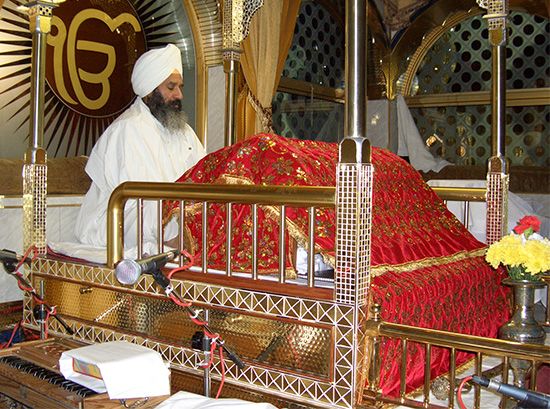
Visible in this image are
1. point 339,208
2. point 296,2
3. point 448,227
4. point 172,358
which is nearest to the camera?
point 339,208

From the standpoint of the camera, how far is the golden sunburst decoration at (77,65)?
4797mm

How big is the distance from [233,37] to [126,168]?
1.38 metres

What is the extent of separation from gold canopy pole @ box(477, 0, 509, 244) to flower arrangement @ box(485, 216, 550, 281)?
109 cm

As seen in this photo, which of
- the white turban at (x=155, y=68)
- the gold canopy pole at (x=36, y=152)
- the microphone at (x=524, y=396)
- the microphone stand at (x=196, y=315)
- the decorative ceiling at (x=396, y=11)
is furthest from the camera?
the decorative ceiling at (x=396, y=11)

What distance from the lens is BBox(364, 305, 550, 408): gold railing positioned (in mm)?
2158

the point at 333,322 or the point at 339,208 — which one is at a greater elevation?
the point at 339,208

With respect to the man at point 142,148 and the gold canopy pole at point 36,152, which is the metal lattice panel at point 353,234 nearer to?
the man at point 142,148

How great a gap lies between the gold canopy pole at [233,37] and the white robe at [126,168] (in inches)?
31.8

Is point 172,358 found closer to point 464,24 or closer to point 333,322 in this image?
point 333,322

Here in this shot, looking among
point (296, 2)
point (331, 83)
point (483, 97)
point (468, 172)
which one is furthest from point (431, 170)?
point (296, 2)

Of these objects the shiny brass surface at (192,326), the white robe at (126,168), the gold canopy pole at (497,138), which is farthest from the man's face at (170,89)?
the gold canopy pole at (497,138)

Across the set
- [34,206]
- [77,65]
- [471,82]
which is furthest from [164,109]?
[471,82]

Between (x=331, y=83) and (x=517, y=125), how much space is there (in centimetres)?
233

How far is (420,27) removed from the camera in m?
8.86
